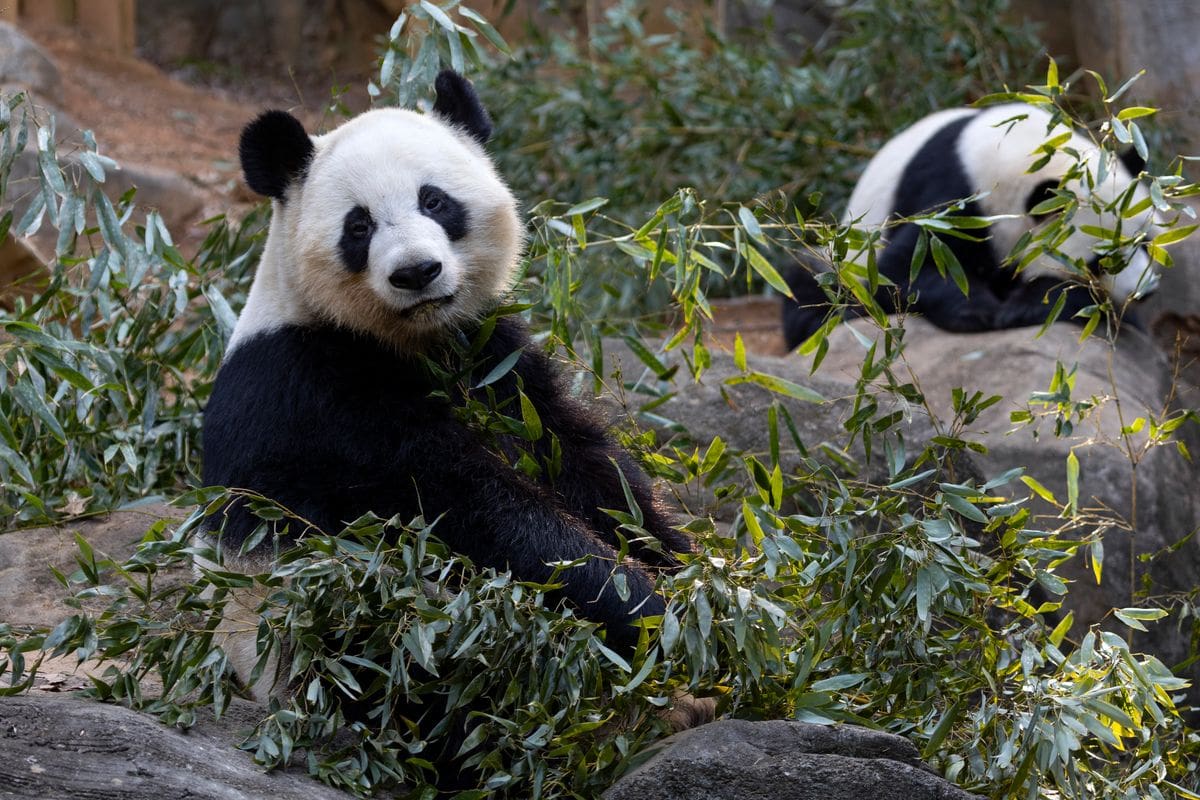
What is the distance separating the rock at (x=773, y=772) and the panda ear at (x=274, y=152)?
1.86 m

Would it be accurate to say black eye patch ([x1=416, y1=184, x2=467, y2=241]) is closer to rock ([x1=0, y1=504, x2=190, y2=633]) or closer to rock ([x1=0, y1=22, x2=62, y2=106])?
rock ([x1=0, y1=504, x2=190, y2=633])

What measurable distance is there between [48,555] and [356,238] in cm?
162

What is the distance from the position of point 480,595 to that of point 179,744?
2.40 feet

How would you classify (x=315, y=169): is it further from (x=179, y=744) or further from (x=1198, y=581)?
(x=1198, y=581)

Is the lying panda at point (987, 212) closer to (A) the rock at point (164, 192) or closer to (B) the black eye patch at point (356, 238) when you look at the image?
(B) the black eye patch at point (356, 238)

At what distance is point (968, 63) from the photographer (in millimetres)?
8156

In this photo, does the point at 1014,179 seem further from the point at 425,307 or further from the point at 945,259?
the point at 425,307

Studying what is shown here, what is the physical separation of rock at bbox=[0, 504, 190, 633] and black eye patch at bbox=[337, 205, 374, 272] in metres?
1.15

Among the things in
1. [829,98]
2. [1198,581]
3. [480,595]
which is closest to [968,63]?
[829,98]

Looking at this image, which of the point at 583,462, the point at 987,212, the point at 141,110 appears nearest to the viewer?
the point at 583,462

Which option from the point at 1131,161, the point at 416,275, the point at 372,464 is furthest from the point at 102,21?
the point at 372,464

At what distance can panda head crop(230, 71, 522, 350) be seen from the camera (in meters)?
3.35

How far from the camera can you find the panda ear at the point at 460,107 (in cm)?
390

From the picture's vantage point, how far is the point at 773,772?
274 cm
